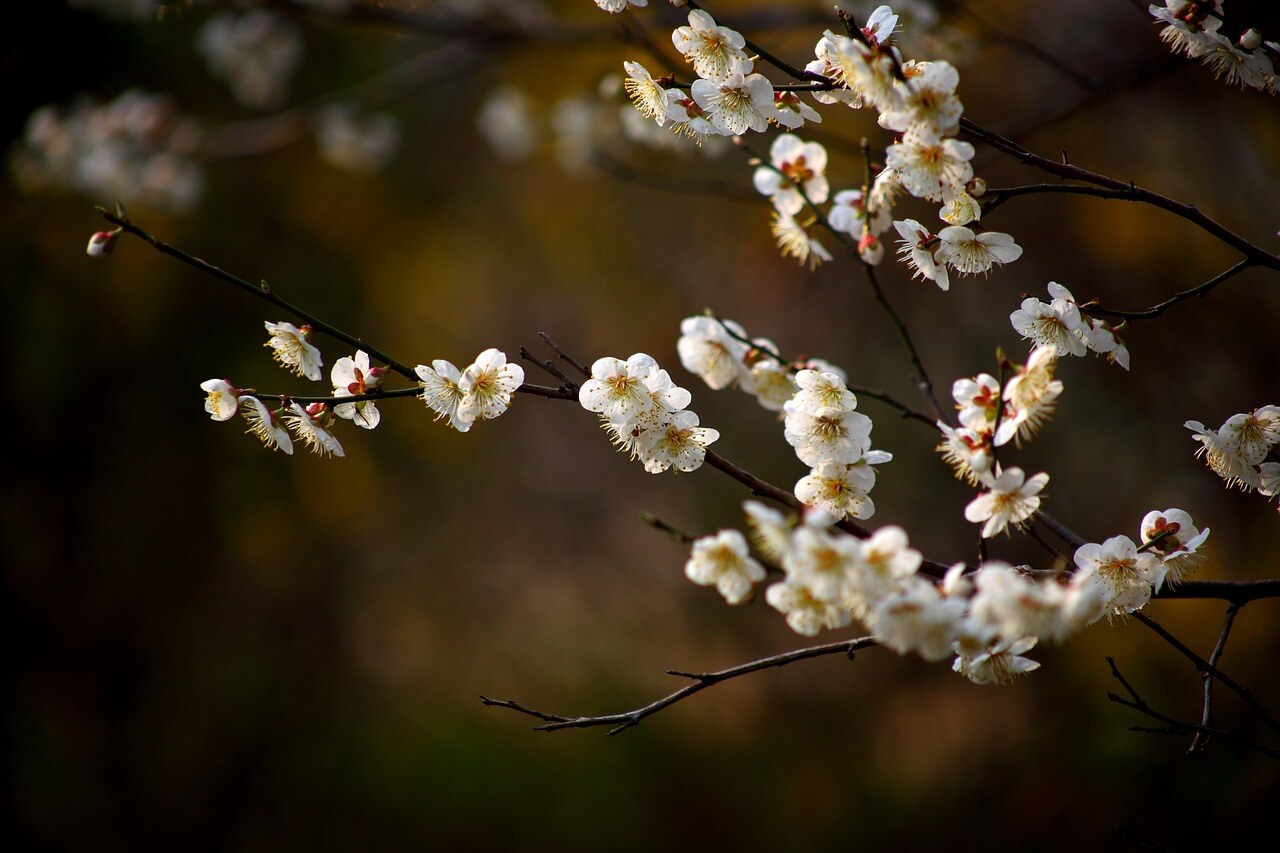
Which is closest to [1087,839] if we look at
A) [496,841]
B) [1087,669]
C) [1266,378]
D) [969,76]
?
[1087,669]

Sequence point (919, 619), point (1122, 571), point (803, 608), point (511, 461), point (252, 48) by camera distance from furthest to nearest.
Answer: point (511, 461)
point (252, 48)
point (1122, 571)
point (803, 608)
point (919, 619)

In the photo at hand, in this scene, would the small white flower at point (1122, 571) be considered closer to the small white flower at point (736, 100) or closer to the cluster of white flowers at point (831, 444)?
the cluster of white flowers at point (831, 444)

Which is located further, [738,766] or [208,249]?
[208,249]

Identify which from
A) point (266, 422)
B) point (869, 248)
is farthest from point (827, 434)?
point (266, 422)

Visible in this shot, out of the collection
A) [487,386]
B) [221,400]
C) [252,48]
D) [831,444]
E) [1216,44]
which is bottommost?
[252,48]

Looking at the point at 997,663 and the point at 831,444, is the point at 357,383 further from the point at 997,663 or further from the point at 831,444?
the point at 997,663

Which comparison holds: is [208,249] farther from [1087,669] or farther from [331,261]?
[1087,669]
